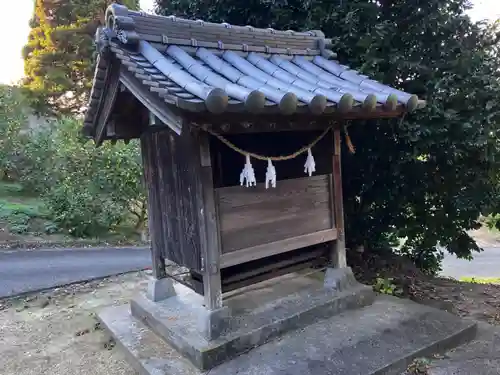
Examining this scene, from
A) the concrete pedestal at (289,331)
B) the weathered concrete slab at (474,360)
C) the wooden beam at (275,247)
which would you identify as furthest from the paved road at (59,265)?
the weathered concrete slab at (474,360)

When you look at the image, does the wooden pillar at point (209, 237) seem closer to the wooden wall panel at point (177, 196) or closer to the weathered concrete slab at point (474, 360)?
the wooden wall panel at point (177, 196)

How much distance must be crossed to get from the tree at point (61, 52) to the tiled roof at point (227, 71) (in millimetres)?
11991

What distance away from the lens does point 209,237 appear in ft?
12.7

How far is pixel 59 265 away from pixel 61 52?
9.76 metres

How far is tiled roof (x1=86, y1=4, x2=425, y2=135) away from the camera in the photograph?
3.04 meters

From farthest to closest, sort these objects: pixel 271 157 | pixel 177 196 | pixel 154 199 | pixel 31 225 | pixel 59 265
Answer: pixel 31 225 < pixel 59 265 < pixel 154 199 < pixel 177 196 < pixel 271 157

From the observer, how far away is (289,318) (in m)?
4.27

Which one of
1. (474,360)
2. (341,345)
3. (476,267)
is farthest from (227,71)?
(476,267)

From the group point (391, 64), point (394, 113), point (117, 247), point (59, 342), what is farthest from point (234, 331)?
point (117, 247)

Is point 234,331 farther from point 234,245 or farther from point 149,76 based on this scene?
point 149,76

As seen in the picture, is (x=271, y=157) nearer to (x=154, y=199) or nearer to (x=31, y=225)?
(x=154, y=199)

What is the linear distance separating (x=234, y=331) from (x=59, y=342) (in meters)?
2.33

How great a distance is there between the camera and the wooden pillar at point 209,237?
149 inches

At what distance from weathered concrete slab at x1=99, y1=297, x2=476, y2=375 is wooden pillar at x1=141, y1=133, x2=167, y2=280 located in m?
0.74
